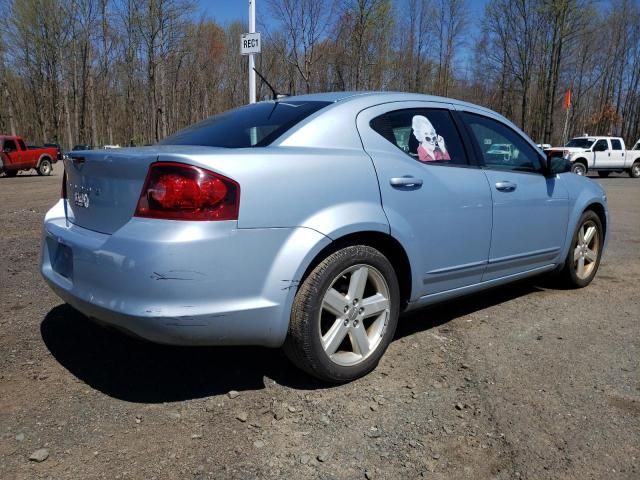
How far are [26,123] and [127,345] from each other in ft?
207

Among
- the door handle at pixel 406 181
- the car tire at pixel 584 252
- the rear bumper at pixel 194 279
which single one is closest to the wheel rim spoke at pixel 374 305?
the rear bumper at pixel 194 279

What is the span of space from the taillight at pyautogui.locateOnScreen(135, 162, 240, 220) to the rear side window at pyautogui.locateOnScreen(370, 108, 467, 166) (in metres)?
1.10

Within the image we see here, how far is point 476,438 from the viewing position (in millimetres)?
2357

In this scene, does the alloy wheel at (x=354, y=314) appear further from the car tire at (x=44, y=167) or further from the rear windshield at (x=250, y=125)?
the car tire at (x=44, y=167)

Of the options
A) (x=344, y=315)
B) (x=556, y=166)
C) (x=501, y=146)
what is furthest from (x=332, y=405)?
(x=556, y=166)

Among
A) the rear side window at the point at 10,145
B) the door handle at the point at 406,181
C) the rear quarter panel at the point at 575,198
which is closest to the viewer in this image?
the door handle at the point at 406,181

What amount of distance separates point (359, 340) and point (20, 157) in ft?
75.9

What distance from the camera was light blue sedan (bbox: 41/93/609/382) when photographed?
90.4 inches

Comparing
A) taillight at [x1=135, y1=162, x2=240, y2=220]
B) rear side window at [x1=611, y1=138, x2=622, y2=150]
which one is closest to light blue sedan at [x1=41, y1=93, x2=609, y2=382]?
taillight at [x1=135, y1=162, x2=240, y2=220]

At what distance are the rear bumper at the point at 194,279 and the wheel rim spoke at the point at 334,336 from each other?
28 cm

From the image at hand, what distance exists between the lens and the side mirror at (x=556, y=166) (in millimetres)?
4148

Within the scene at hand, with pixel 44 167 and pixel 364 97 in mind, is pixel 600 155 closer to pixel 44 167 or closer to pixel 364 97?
pixel 364 97

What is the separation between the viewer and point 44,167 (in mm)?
23469

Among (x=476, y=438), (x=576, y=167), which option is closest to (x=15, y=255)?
(x=476, y=438)
